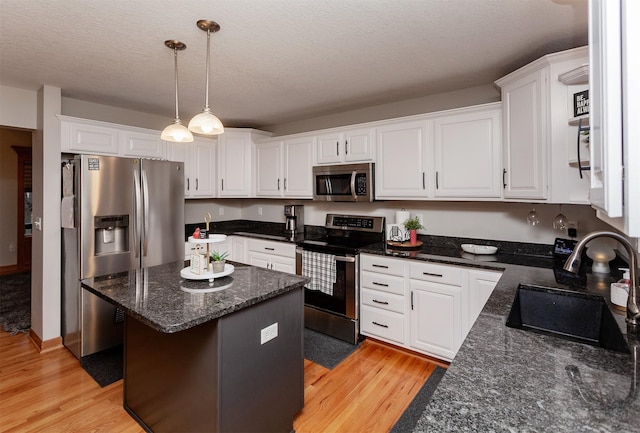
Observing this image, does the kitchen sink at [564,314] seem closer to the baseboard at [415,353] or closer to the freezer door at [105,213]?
the baseboard at [415,353]

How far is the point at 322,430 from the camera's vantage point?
1.96 meters

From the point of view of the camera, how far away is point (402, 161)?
3.06m

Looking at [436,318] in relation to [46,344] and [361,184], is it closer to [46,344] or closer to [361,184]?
[361,184]

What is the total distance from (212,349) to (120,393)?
1.41 m

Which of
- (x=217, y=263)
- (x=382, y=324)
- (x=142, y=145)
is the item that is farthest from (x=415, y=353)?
(x=142, y=145)

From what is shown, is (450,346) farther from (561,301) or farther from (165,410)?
(165,410)

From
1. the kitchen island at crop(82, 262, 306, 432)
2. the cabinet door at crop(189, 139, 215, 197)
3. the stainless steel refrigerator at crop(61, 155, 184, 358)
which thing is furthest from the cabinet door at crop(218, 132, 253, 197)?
the kitchen island at crop(82, 262, 306, 432)

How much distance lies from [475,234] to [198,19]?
109 inches

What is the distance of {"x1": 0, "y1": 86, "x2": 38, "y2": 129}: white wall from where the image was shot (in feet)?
9.48

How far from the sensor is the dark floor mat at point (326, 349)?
9.07ft

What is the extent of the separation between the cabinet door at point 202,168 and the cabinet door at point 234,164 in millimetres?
103

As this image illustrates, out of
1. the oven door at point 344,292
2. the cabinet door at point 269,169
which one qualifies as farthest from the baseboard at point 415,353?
the cabinet door at point 269,169

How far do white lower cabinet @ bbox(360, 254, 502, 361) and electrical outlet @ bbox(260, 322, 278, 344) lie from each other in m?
1.38

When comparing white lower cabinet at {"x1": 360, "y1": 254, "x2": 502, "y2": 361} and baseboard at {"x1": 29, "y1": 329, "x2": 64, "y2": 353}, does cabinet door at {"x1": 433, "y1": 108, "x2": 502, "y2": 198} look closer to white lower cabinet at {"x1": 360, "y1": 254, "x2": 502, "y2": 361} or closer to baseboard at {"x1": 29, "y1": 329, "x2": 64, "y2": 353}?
white lower cabinet at {"x1": 360, "y1": 254, "x2": 502, "y2": 361}
